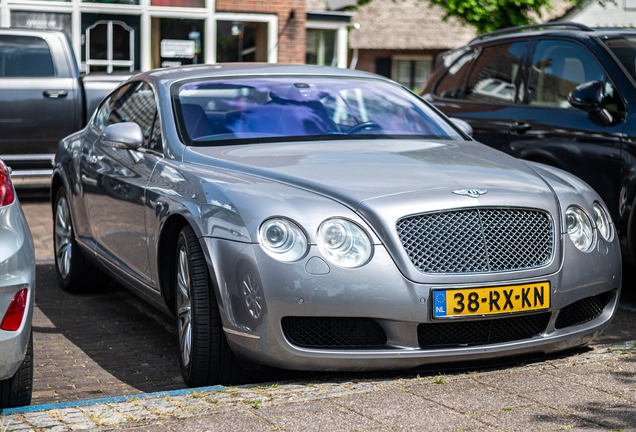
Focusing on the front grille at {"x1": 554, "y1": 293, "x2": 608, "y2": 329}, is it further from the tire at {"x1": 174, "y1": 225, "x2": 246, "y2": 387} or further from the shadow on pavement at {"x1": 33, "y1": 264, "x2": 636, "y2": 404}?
the tire at {"x1": 174, "y1": 225, "x2": 246, "y2": 387}

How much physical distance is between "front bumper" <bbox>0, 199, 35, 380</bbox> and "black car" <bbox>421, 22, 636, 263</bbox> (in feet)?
12.2

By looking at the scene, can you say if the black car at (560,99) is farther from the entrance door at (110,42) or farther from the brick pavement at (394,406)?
the entrance door at (110,42)

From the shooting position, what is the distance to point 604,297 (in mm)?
4242

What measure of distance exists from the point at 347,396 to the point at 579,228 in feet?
4.74

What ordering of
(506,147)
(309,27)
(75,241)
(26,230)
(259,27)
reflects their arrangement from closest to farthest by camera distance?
(26,230) → (75,241) → (506,147) → (259,27) → (309,27)

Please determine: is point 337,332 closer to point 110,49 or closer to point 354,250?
point 354,250

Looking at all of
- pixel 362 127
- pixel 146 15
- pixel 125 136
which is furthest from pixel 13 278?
pixel 146 15

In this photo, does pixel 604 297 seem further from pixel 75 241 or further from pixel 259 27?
pixel 259 27

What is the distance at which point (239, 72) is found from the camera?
5.32 meters

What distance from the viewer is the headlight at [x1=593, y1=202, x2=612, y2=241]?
13.8 ft

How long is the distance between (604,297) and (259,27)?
1390cm

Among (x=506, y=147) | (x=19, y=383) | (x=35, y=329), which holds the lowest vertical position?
(x=35, y=329)

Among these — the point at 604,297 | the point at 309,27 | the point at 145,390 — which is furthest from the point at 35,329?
the point at 309,27

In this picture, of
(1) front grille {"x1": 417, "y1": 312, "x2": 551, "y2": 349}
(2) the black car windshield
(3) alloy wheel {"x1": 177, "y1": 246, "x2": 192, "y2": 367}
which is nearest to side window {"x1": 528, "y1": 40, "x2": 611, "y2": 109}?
(2) the black car windshield
